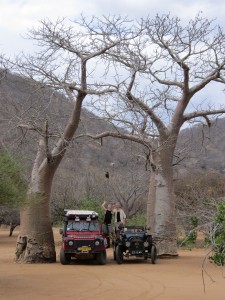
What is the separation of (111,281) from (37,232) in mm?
5270

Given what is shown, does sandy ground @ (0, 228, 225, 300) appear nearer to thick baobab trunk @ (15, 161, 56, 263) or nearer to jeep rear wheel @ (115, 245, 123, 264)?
jeep rear wheel @ (115, 245, 123, 264)

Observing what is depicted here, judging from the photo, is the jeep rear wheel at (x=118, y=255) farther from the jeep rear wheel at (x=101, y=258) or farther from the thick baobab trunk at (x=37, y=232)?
the thick baobab trunk at (x=37, y=232)

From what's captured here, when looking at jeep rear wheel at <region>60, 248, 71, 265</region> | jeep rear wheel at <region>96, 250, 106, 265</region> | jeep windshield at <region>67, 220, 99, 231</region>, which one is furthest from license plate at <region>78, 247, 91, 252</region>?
jeep windshield at <region>67, 220, 99, 231</region>

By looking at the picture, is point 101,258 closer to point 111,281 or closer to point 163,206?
point 163,206

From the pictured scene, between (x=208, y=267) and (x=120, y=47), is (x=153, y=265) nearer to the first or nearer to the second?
(x=208, y=267)

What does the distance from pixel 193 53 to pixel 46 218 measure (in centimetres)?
766

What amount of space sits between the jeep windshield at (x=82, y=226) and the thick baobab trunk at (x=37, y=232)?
2.43 feet

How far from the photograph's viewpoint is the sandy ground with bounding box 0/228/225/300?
11.4 m

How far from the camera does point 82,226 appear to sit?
60.4ft

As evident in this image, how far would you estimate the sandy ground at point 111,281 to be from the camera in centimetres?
1135

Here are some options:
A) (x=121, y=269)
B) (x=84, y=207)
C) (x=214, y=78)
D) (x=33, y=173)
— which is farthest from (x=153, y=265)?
(x=84, y=207)

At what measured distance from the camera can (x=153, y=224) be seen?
19234mm

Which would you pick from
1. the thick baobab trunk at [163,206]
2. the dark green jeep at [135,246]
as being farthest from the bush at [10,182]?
the thick baobab trunk at [163,206]

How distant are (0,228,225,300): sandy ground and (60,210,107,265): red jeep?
366mm
